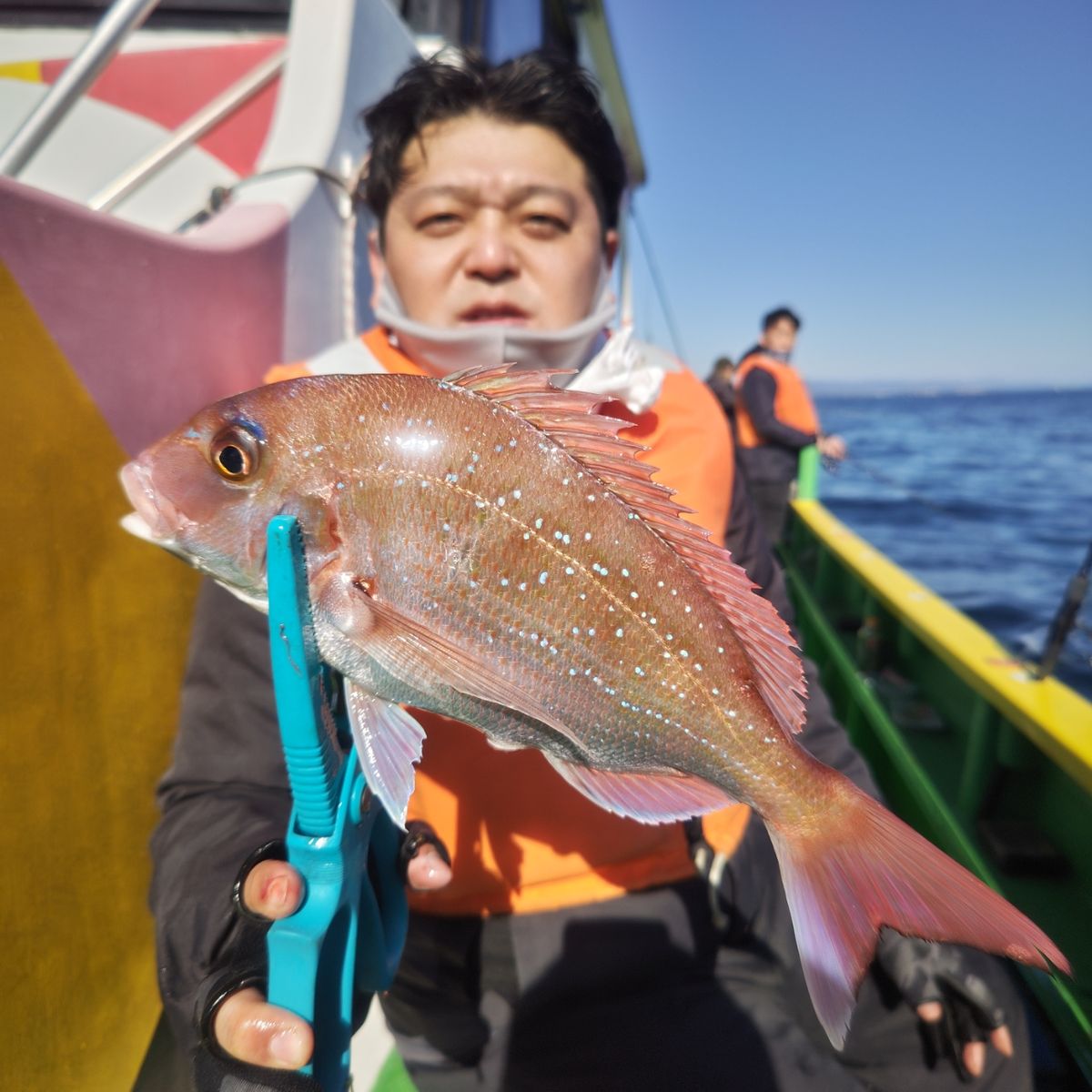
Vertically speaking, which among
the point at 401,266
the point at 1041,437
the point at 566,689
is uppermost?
the point at 401,266

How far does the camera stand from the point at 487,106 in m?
1.50

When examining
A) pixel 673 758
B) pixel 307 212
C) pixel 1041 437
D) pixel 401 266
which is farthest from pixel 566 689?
pixel 1041 437

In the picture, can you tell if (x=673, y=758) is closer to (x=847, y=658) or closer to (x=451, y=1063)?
(x=451, y=1063)

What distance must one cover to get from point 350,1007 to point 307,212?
2291 millimetres

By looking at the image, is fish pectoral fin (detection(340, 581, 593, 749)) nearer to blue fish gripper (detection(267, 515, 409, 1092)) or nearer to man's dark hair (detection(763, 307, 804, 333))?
blue fish gripper (detection(267, 515, 409, 1092))

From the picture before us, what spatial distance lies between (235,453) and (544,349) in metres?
0.73

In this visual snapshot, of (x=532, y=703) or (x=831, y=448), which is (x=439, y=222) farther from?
(x=831, y=448)

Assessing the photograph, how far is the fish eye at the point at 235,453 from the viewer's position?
84 centimetres

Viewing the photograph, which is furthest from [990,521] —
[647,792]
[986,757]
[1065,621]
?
[647,792]

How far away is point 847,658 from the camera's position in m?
3.28

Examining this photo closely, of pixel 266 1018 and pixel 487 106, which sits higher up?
pixel 487 106

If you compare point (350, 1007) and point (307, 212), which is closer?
point (350, 1007)

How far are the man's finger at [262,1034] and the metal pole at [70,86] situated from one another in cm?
186

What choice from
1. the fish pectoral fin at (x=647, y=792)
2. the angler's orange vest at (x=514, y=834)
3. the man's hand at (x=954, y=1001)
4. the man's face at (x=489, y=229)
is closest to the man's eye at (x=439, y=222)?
the man's face at (x=489, y=229)
